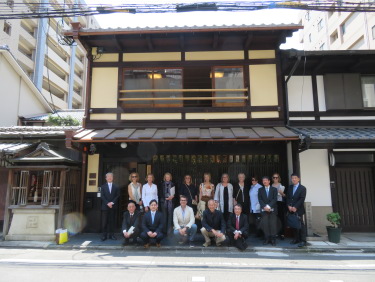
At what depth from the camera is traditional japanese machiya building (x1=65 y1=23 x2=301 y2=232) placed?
9477mm

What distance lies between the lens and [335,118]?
387 inches

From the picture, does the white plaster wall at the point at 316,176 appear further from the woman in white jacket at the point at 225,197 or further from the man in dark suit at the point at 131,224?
the man in dark suit at the point at 131,224

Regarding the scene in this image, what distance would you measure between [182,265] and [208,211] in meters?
A: 1.88

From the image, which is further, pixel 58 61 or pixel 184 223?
pixel 58 61

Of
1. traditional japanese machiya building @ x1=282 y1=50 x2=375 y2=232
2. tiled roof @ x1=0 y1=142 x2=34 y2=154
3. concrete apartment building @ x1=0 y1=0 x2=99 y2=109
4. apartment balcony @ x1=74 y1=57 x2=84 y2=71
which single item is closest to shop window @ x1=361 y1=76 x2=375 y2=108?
traditional japanese machiya building @ x1=282 y1=50 x2=375 y2=232

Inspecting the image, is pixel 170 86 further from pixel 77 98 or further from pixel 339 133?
pixel 77 98

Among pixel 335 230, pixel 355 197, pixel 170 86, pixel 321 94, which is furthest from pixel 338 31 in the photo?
pixel 335 230

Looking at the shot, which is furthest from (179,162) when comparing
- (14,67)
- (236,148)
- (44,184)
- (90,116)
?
(14,67)

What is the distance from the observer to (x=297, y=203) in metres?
A: 7.77

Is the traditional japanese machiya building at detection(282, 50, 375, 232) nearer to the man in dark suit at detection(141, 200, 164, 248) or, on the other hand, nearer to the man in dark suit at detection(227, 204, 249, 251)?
the man in dark suit at detection(227, 204, 249, 251)

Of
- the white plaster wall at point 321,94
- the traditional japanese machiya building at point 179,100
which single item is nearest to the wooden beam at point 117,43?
the traditional japanese machiya building at point 179,100

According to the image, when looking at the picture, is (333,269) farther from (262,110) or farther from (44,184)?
(44,184)

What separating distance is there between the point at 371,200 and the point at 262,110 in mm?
4788

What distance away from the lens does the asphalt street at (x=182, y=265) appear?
5156 millimetres
